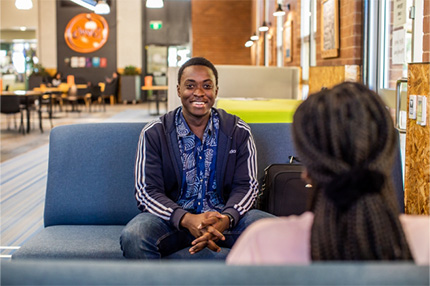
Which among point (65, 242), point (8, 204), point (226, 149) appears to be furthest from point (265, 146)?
point (8, 204)

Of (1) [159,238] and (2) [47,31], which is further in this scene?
(2) [47,31]

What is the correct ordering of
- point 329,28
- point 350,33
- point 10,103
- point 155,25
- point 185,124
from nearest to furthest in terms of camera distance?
point 185,124 < point 350,33 < point 329,28 < point 10,103 < point 155,25

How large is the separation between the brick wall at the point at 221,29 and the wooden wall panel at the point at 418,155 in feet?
51.7

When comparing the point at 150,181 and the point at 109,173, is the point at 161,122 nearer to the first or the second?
the point at 150,181

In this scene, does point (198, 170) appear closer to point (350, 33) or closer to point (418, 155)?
point (418, 155)

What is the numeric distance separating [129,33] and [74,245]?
61.7 feet

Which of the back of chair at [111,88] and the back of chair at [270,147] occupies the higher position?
the back of chair at [111,88]

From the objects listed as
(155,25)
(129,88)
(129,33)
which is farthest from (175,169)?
(129,33)

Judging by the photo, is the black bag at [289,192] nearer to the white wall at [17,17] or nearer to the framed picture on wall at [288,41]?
the framed picture on wall at [288,41]

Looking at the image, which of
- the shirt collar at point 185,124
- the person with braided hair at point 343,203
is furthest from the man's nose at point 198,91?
the person with braided hair at point 343,203

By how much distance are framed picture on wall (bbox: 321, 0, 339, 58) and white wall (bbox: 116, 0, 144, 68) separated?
14270 mm

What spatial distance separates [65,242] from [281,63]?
9950 millimetres

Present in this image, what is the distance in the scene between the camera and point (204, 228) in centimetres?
225

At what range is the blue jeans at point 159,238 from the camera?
2.15 metres
